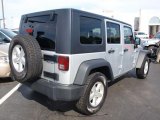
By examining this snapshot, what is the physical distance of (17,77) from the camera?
4.05 m

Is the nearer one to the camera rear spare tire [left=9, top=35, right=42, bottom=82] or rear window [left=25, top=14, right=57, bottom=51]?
rear spare tire [left=9, top=35, right=42, bottom=82]

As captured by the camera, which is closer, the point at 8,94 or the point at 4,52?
the point at 8,94

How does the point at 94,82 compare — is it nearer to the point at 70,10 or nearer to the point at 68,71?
the point at 68,71

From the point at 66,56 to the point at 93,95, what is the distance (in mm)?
1151

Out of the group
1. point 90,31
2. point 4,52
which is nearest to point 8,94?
point 4,52

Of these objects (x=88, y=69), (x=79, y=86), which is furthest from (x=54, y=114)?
(x=88, y=69)

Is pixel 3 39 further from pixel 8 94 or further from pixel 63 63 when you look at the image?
pixel 63 63

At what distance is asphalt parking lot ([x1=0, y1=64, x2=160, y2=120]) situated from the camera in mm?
4191

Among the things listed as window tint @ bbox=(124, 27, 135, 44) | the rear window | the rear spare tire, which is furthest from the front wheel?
the rear spare tire

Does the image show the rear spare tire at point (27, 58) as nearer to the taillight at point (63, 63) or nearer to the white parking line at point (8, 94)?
the taillight at point (63, 63)

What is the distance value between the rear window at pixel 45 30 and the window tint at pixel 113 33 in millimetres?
1445

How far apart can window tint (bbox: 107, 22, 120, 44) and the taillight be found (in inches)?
58.2

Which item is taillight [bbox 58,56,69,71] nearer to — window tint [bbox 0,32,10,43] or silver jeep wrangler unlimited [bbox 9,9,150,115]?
silver jeep wrangler unlimited [bbox 9,9,150,115]

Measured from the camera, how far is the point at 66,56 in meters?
3.62
